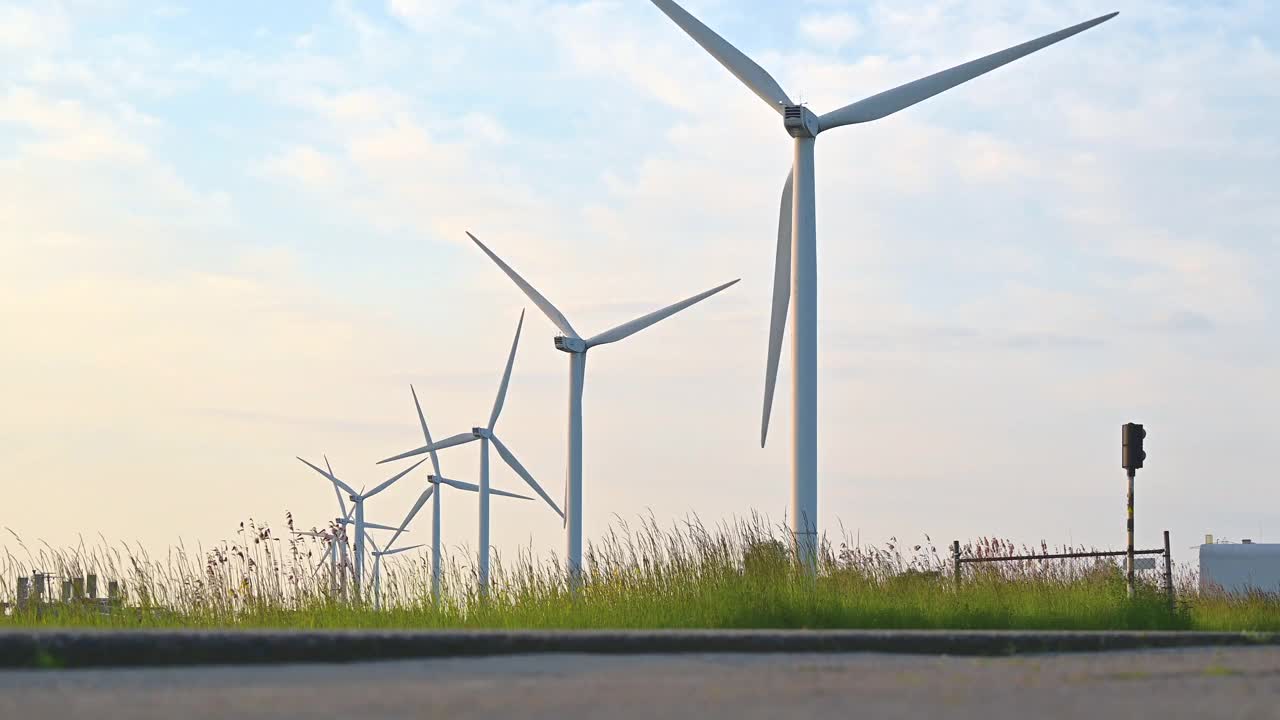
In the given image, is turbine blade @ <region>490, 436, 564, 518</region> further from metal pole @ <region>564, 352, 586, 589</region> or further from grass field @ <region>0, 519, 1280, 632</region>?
grass field @ <region>0, 519, 1280, 632</region>

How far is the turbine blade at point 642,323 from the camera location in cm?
2900

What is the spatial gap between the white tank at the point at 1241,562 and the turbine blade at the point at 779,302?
87.8ft

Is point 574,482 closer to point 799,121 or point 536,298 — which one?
point 536,298

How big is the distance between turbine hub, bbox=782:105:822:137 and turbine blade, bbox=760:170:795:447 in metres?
1.22

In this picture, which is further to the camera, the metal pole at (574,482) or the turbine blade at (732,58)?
the metal pole at (574,482)

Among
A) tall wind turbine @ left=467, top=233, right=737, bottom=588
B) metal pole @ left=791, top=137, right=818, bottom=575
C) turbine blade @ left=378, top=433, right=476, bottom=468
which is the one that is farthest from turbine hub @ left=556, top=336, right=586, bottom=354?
metal pole @ left=791, top=137, right=818, bottom=575

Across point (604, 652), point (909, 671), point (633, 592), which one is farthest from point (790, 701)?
point (633, 592)

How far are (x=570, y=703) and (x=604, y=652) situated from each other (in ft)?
7.04

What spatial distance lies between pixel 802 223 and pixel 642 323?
1248 centimetres

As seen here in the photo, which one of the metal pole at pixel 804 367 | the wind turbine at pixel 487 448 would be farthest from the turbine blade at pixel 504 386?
the metal pole at pixel 804 367

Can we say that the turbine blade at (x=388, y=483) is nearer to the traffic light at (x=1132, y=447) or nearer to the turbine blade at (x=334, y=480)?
the turbine blade at (x=334, y=480)

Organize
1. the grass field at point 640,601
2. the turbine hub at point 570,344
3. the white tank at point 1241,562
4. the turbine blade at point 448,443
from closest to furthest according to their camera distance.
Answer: the grass field at point 640,601, the turbine hub at point 570,344, the turbine blade at point 448,443, the white tank at point 1241,562

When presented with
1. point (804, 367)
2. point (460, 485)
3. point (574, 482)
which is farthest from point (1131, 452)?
point (460, 485)

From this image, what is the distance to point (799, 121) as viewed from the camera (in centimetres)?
1834
